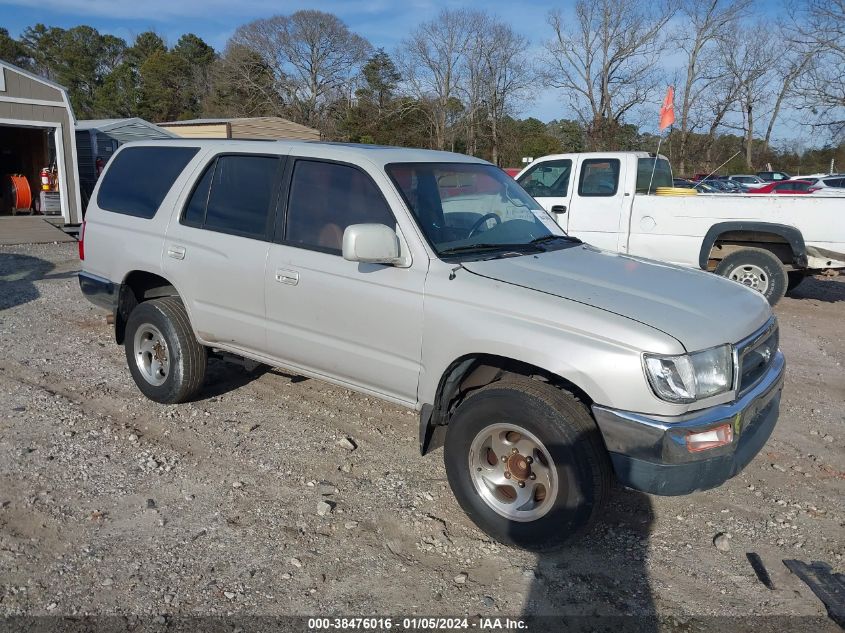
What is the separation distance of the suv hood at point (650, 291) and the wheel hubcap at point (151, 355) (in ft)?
8.73

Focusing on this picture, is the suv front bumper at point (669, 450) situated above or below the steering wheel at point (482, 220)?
below

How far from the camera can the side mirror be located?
11.4ft

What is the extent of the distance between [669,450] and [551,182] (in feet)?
24.9

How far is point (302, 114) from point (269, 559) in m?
50.4

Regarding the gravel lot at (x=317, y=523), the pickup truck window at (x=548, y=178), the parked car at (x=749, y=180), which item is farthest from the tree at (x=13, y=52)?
the gravel lot at (x=317, y=523)

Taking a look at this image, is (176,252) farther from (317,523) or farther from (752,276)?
(752,276)

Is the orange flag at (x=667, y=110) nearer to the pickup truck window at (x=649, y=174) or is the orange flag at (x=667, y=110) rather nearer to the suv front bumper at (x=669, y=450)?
the pickup truck window at (x=649, y=174)

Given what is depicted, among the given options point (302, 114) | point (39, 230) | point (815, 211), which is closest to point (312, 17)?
point (302, 114)

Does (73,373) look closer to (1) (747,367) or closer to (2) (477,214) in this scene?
(2) (477,214)

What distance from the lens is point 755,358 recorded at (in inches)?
136

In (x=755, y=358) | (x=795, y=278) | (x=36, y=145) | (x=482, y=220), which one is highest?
(x=36, y=145)

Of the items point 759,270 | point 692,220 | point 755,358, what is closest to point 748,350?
point 755,358

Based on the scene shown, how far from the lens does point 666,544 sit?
355 centimetres

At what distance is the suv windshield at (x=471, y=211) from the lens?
3.89 metres
